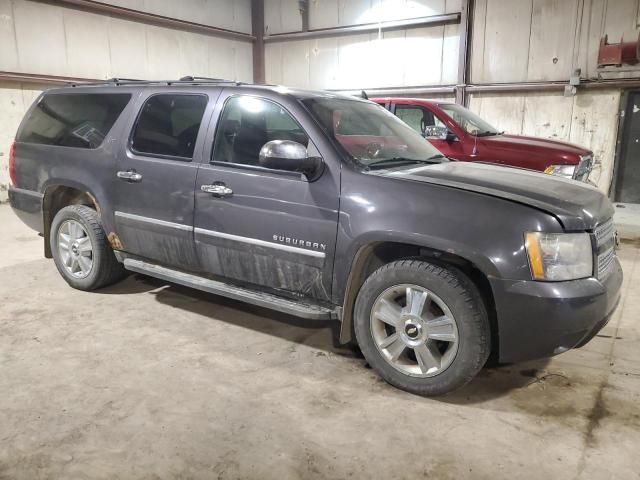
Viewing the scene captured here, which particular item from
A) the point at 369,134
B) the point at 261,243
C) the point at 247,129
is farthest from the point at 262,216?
the point at 369,134

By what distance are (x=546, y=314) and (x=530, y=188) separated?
2.43 ft

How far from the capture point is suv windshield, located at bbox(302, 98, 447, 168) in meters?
3.12

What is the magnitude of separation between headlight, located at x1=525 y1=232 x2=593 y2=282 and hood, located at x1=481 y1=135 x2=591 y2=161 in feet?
14.4

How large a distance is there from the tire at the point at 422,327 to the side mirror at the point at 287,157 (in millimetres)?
711

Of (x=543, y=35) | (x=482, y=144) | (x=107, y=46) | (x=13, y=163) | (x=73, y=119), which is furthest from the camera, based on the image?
(x=107, y=46)

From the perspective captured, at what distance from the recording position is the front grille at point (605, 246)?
2609mm

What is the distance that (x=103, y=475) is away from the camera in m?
2.16

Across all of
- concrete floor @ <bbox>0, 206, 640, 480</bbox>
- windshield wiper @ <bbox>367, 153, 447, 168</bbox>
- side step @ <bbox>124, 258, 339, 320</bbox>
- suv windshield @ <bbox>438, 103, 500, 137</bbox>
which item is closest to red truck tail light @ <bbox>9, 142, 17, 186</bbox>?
concrete floor @ <bbox>0, 206, 640, 480</bbox>

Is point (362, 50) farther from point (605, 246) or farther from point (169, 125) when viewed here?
point (605, 246)

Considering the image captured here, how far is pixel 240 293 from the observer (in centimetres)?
335

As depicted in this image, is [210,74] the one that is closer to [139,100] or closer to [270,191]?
[139,100]

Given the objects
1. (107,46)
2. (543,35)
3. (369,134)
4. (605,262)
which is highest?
(543,35)

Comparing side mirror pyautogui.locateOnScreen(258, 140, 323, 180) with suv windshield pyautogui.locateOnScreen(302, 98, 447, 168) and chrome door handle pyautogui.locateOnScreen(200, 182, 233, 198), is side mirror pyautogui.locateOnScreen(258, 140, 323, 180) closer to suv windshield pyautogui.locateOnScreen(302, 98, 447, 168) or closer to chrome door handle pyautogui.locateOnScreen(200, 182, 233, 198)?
suv windshield pyautogui.locateOnScreen(302, 98, 447, 168)

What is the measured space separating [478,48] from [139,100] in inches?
358
